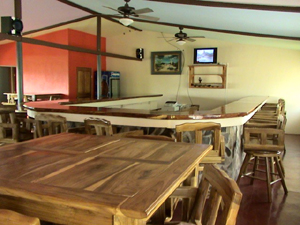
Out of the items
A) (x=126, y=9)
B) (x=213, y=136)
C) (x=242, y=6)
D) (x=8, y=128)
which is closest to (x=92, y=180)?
(x=213, y=136)

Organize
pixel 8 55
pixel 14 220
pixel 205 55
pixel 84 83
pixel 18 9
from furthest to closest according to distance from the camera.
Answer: pixel 8 55
pixel 84 83
pixel 205 55
pixel 18 9
pixel 14 220

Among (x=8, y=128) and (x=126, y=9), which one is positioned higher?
(x=126, y=9)

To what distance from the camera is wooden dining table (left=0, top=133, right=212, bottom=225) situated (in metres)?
1.02

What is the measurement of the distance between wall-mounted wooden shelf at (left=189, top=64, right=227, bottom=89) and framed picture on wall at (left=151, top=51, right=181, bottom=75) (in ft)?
1.88

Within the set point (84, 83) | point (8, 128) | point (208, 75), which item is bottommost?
point (8, 128)

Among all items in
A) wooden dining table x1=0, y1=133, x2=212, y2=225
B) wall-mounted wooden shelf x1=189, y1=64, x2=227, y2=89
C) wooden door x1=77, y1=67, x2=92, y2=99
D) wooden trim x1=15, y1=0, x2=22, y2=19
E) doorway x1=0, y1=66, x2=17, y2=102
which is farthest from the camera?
doorway x1=0, y1=66, x2=17, y2=102

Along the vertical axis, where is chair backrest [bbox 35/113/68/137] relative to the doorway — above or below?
below

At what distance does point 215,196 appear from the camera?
1.29 meters

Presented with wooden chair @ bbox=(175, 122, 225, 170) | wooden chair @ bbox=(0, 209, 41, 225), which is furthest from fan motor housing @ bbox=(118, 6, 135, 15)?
wooden chair @ bbox=(0, 209, 41, 225)

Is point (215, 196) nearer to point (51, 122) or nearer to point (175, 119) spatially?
point (175, 119)

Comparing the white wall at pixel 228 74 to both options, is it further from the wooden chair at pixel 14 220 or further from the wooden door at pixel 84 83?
the wooden chair at pixel 14 220

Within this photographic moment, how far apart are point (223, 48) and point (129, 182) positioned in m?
8.10

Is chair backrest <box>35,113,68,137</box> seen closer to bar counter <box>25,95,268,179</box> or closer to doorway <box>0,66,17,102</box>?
bar counter <box>25,95,268,179</box>

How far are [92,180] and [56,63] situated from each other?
8.15 metres
